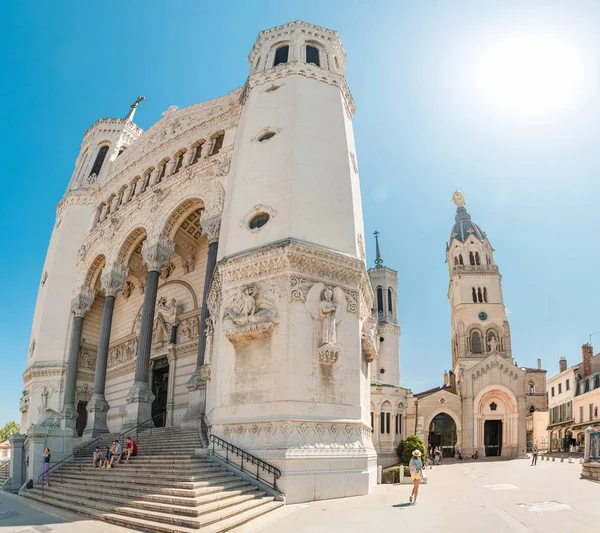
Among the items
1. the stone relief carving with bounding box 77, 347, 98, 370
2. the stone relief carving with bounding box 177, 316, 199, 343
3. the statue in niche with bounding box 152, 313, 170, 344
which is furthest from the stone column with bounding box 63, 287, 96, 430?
the stone relief carving with bounding box 177, 316, 199, 343

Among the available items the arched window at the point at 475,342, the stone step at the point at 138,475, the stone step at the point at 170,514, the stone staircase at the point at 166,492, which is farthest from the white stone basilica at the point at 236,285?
the arched window at the point at 475,342

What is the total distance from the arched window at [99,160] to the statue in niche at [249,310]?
89.6 feet

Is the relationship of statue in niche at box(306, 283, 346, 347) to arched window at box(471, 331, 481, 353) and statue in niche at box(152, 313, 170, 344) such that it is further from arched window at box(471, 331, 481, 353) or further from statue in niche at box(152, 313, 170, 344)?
arched window at box(471, 331, 481, 353)

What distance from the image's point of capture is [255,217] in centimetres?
1889

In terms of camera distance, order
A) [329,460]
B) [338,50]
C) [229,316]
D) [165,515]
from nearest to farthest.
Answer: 1. [165,515]
2. [329,460]
3. [229,316]
4. [338,50]

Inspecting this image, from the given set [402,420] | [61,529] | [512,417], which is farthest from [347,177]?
[512,417]

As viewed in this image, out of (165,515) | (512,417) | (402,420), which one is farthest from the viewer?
(512,417)

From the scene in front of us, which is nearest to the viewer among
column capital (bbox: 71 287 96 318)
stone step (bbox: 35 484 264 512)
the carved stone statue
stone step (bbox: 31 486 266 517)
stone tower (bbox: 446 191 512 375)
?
stone step (bbox: 31 486 266 517)

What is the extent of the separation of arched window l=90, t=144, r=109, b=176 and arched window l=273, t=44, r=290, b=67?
20.8 metres

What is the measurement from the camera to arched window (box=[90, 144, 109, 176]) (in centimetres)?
3878

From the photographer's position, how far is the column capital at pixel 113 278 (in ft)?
93.2

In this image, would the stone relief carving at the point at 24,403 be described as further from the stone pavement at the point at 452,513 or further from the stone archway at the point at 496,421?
the stone archway at the point at 496,421

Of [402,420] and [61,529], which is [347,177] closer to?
[61,529]

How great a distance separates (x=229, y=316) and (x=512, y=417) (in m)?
41.2
